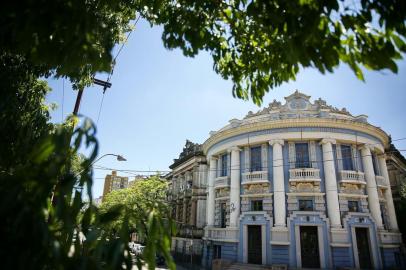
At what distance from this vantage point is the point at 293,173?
2175 centimetres

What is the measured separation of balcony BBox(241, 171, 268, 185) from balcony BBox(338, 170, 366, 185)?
17.6 feet

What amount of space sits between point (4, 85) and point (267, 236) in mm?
20078

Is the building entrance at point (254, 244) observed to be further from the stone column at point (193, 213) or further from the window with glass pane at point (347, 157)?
the stone column at point (193, 213)

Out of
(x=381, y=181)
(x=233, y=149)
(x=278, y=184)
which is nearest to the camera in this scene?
(x=278, y=184)

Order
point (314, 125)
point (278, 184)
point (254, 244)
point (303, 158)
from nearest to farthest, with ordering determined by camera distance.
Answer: point (278, 184)
point (254, 244)
point (314, 125)
point (303, 158)

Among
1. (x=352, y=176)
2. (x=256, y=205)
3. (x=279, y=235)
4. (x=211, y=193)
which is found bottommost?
(x=279, y=235)

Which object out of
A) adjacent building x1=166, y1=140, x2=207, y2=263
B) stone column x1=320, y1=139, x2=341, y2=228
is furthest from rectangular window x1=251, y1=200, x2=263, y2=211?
adjacent building x1=166, y1=140, x2=207, y2=263

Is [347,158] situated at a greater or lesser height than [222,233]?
greater

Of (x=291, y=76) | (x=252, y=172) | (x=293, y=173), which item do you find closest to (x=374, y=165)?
(x=293, y=173)

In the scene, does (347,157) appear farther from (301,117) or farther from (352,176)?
(301,117)

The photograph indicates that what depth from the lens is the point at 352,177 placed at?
21.4m

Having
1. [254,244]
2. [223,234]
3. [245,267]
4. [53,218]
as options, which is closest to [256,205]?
[254,244]

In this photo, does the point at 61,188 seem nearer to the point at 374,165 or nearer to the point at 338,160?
the point at 338,160

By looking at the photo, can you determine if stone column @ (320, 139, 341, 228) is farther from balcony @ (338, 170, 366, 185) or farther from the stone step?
the stone step
